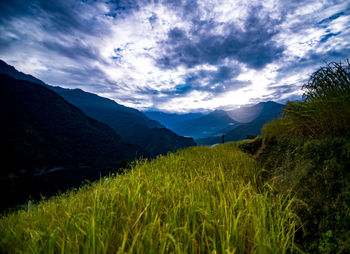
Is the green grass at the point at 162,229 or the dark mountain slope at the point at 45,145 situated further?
the dark mountain slope at the point at 45,145

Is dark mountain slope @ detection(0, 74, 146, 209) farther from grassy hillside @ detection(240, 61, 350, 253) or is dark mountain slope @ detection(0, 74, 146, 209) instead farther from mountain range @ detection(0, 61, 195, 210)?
grassy hillside @ detection(240, 61, 350, 253)

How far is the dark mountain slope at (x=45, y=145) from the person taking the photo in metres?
72.2

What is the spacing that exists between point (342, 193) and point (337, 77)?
2.36m

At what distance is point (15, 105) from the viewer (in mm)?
114750

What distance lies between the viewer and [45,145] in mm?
91312

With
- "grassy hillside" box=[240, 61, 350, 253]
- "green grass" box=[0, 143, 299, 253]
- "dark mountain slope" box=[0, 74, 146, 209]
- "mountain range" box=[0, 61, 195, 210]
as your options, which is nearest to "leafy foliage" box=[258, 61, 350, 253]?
"grassy hillside" box=[240, 61, 350, 253]

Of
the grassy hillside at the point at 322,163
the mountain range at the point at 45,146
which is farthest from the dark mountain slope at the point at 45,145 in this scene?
the grassy hillside at the point at 322,163

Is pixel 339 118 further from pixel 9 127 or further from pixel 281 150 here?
pixel 9 127

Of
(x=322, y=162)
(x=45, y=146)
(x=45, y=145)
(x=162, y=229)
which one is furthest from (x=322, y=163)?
(x=45, y=145)

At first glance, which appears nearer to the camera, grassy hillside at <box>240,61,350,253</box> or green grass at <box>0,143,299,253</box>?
green grass at <box>0,143,299,253</box>

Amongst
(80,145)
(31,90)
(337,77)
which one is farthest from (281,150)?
(31,90)

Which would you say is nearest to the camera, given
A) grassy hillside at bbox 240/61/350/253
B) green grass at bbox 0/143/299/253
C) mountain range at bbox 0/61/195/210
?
green grass at bbox 0/143/299/253

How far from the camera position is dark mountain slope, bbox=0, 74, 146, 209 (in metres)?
72.2

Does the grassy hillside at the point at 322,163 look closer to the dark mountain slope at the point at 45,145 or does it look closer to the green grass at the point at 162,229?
the green grass at the point at 162,229
